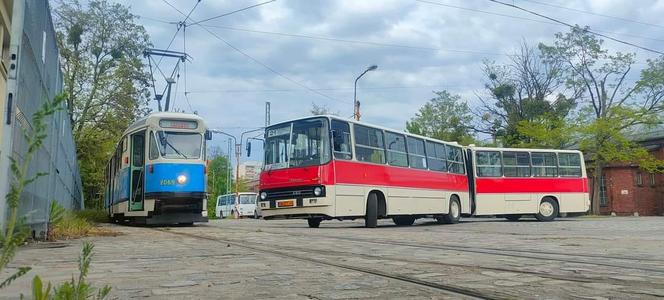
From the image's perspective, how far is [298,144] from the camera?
15.1 metres

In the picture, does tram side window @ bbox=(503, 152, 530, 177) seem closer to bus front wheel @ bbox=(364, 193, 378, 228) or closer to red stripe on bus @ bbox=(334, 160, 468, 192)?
red stripe on bus @ bbox=(334, 160, 468, 192)

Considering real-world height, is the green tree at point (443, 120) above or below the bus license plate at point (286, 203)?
above

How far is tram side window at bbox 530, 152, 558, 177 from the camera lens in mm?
22781

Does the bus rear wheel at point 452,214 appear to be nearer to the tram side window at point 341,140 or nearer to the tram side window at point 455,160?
the tram side window at point 455,160

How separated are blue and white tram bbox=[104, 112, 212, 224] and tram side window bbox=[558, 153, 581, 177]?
603 inches

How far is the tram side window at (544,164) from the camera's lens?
22781 millimetres

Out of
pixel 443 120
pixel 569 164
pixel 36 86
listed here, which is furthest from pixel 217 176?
pixel 36 86

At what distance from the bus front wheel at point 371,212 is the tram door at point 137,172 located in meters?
6.35

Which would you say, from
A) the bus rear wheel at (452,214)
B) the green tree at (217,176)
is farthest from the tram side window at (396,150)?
the green tree at (217,176)

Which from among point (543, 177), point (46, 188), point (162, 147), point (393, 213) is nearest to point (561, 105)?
point (543, 177)

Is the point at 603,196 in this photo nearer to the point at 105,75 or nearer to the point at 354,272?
the point at 105,75

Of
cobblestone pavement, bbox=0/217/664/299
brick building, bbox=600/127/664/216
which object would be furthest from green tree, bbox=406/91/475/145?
cobblestone pavement, bbox=0/217/664/299

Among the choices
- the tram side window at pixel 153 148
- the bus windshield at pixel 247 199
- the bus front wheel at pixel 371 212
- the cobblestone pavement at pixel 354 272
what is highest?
the tram side window at pixel 153 148

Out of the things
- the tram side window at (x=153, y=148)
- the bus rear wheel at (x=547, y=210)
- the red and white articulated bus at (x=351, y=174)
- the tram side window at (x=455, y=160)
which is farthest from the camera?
the bus rear wheel at (x=547, y=210)
